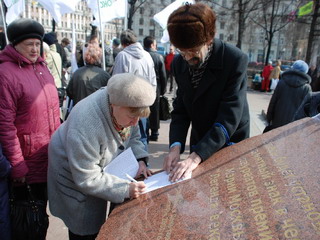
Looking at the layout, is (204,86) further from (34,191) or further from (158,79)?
(158,79)

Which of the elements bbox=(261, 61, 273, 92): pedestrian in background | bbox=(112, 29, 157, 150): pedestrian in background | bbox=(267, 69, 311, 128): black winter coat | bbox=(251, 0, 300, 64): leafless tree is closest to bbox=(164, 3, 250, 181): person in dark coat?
bbox=(112, 29, 157, 150): pedestrian in background

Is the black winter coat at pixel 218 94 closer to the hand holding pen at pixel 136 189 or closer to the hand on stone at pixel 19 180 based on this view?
the hand holding pen at pixel 136 189

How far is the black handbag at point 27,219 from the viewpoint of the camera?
2.07m

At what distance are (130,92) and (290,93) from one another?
12.8 feet

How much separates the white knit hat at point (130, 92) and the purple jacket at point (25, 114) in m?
0.90

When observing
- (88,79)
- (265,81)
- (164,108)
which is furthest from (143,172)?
(265,81)

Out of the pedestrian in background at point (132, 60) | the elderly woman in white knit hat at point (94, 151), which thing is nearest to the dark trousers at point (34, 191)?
the elderly woman in white knit hat at point (94, 151)

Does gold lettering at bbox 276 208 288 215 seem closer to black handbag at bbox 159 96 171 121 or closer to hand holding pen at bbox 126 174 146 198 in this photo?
hand holding pen at bbox 126 174 146 198

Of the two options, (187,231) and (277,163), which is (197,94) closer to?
(277,163)

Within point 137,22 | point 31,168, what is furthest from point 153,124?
point 137,22

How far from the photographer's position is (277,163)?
150 centimetres

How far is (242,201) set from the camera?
1.28 m

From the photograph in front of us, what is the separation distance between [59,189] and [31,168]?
564mm

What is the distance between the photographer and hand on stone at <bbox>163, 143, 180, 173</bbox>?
1712 mm
